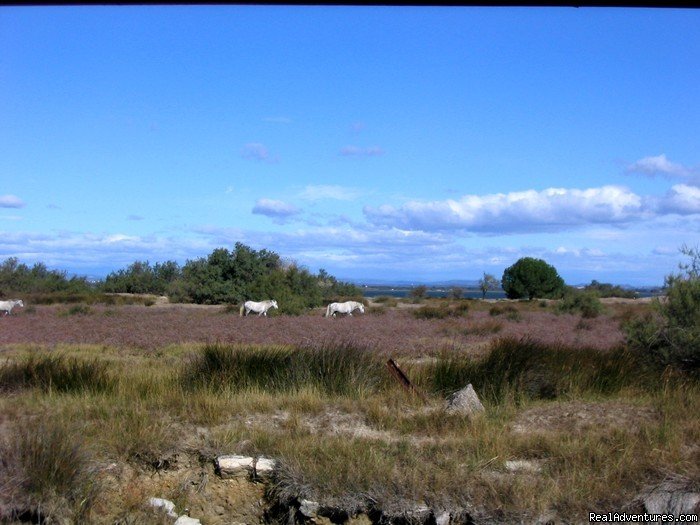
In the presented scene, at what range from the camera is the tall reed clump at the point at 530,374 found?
35.9 feet

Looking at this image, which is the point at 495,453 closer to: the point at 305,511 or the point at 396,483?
the point at 396,483

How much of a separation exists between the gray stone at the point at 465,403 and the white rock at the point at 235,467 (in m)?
2.93

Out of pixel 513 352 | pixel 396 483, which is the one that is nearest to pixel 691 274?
pixel 513 352

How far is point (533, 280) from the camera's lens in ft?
198

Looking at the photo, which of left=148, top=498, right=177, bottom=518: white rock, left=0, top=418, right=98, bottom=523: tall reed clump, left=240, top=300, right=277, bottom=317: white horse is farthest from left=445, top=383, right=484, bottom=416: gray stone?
left=240, top=300, right=277, bottom=317: white horse

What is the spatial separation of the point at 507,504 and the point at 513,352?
5.79 metres

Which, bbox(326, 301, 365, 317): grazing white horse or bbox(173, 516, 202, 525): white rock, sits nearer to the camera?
bbox(173, 516, 202, 525): white rock

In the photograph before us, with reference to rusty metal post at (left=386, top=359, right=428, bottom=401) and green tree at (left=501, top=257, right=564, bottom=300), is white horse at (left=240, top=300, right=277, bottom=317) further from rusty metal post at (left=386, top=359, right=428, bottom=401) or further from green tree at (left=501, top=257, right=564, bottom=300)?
green tree at (left=501, top=257, right=564, bottom=300)

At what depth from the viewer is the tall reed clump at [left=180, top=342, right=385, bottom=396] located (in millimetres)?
10828

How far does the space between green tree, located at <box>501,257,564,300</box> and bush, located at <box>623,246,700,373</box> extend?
45987 mm

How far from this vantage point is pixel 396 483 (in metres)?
7.00

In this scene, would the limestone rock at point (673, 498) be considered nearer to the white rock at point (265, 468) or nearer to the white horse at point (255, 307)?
the white rock at point (265, 468)

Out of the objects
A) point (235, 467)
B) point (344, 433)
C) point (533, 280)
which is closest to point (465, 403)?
point (344, 433)

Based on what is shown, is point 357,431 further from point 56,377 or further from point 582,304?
point 582,304
